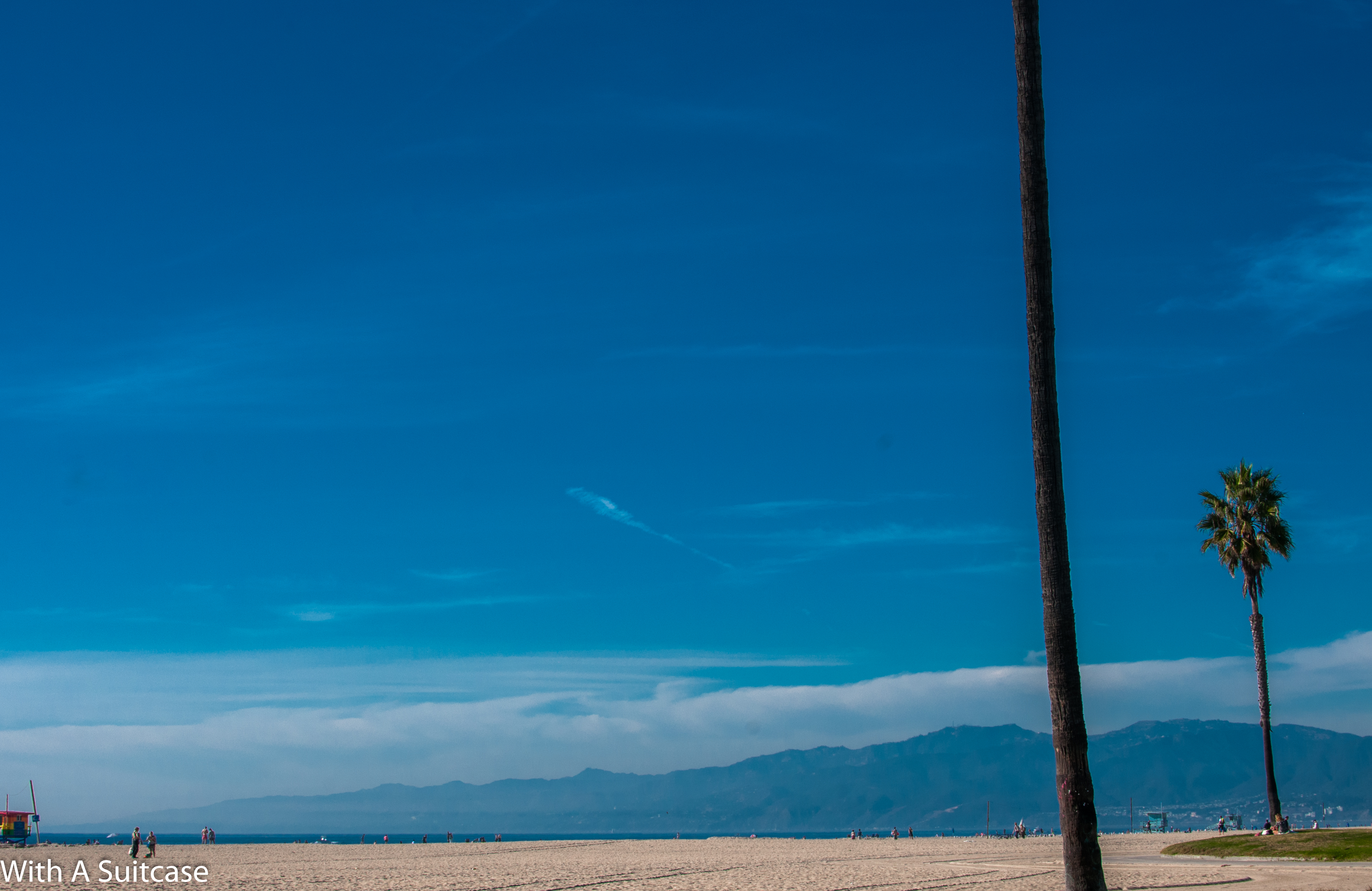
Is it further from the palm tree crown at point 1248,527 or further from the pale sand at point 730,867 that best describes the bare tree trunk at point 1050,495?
the palm tree crown at point 1248,527

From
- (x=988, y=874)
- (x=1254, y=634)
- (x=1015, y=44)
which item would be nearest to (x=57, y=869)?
(x=988, y=874)

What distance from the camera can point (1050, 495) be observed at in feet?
35.3

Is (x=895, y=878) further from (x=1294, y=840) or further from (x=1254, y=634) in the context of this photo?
(x=1254, y=634)

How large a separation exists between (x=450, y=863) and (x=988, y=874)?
1003 inches

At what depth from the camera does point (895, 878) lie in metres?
31.7

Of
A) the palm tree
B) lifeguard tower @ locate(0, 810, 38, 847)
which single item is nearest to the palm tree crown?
the palm tree

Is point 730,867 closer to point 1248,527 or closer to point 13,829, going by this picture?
point 1248,527

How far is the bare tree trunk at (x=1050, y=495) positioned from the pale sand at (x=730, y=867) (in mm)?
14705

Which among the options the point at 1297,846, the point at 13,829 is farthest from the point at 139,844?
the point at 1297,846

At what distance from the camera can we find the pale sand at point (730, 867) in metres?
26.7

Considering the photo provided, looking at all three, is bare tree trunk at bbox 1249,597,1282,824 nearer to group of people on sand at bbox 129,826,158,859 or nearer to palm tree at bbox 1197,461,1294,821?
palm tree at bbox 1197,461,1294,821

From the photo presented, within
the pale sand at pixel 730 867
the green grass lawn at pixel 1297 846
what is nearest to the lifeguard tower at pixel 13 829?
the pale sand at pixel 730 867

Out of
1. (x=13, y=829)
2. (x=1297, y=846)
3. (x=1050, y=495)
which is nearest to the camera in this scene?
(x=1050, y=495)

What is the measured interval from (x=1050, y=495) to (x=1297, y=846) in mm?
26344
